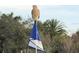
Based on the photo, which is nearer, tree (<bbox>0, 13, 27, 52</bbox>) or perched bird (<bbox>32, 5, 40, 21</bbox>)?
perched bird (<bbox>32, 5, 40, 21</bbox>)

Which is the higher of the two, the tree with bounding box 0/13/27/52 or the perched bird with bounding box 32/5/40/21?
the perched bird with bounding box 32/5/40/21

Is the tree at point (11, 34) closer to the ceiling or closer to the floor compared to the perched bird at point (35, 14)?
closer to the floor

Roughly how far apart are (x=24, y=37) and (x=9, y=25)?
49cm

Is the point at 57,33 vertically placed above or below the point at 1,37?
below

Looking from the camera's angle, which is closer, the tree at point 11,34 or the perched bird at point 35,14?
the perched bird at point 35,14

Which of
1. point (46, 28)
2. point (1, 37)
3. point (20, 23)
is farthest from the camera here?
point (46, 28)

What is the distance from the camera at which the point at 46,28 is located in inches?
296

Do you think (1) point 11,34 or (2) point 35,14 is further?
(1) point 11,34

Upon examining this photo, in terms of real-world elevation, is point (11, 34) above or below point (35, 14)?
below

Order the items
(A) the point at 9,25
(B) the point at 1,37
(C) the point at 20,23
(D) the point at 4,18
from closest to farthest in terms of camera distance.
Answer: (B) the point at 1,37 → (A) the point at 9,25 → (D) the point at 4,18 → (C) the point at 20,23
